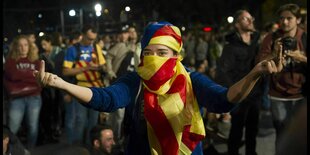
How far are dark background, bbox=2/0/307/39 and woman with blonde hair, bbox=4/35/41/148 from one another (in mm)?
1332

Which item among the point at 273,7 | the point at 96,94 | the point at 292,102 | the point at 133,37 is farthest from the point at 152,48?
the point at 273,7

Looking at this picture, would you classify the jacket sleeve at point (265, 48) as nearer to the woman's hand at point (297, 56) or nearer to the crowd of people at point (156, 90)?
the crowd of people at point (156, 90)

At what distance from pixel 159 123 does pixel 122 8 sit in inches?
172

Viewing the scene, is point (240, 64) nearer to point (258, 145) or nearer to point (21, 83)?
point (258, 145)

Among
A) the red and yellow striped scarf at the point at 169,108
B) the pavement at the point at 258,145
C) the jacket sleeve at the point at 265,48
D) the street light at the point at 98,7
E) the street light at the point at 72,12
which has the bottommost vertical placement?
the pavement at the point at 258,145

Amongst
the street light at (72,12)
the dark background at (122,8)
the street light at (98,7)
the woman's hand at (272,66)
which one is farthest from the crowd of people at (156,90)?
the street light at (72,12)

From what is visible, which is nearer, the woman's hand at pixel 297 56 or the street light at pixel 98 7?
the woman's hand at pixel 297 56

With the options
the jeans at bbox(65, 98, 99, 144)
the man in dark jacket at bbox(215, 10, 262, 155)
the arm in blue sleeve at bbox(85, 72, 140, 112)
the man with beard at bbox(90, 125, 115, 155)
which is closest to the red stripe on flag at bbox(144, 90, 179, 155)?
the arm in blue sleeve at bbox(85, 72, 140, 112)

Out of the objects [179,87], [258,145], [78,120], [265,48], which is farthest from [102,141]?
[258,145]

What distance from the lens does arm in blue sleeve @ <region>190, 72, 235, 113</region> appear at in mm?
2896

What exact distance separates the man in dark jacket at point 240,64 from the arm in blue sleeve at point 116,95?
2.65 metres

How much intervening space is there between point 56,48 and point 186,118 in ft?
19.1

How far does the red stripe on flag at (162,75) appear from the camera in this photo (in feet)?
10.0

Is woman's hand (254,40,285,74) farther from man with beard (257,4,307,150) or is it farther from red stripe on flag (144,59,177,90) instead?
man with beard (257,4,307,150)
